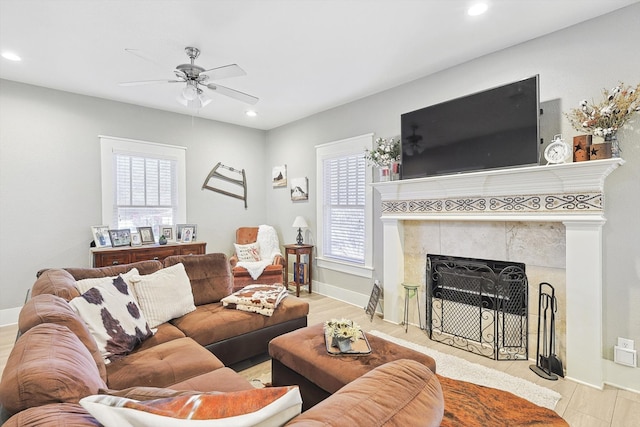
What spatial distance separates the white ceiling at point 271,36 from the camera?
2.36 meters

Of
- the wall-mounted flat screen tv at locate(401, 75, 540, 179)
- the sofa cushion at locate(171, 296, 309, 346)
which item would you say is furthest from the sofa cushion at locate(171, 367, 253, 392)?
the wall-mounted flat screen tv at locate(401, 75, 540, 179)

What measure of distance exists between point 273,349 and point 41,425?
157 cm

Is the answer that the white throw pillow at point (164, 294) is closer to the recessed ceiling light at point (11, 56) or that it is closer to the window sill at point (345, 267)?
the window sill at point (345, 267)

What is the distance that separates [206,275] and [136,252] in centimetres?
174

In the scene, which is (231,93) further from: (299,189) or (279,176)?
(279,176)

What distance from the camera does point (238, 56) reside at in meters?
3.11

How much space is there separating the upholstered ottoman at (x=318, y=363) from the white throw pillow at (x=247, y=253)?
2948mm

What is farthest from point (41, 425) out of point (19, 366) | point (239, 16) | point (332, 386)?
point (239, 16)

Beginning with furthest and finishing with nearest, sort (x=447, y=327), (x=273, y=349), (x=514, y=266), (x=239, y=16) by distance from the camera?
(x=447, y=327)
(x=514, y=266)
(x=239, y=16)
(x=273, y=349)

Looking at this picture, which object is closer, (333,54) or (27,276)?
(333,54)

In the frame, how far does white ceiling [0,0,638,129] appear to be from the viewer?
7.75ft

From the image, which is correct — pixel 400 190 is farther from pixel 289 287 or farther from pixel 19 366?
pixel 19 366

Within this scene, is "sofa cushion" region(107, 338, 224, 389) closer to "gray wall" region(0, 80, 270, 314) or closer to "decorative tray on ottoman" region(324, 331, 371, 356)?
"decorative tray on ottoman" region(324, 331, 371, 356)

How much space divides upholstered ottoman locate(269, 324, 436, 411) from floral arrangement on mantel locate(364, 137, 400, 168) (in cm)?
224
